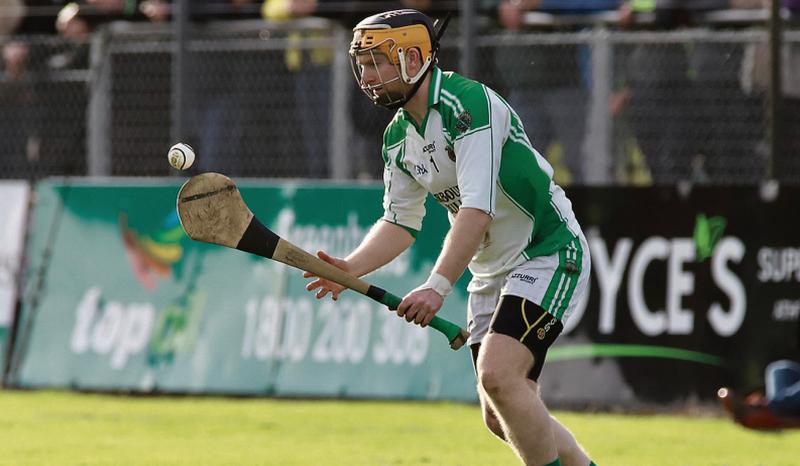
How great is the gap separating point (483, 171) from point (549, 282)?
578 mm

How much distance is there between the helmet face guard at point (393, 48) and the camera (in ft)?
19.4

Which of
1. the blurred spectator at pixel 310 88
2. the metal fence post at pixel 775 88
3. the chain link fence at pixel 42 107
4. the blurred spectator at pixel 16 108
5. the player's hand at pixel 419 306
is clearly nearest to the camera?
the player's hand at pixel 419 306

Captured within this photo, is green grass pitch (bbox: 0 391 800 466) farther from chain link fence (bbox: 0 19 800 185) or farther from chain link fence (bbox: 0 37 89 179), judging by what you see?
chain link fence (bbox: 0 37 89 179)

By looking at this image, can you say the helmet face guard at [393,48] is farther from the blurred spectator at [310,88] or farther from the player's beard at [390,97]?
the blurred spectator at [310,88]

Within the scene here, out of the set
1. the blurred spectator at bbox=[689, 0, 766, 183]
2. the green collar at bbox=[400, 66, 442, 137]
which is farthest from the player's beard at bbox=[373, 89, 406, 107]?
the blurred spectator at bbox=[689, 0, 766, 183]

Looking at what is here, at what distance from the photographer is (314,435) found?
9180mm

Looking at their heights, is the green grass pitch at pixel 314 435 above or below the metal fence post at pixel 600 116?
below

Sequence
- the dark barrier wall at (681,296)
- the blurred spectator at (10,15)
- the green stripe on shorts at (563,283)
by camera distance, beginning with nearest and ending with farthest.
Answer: the green stripe on shorts at (563,283) < the dark barrier wall at (681,296) < the blurred spectator at (10,15)

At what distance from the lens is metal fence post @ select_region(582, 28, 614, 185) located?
1105cm

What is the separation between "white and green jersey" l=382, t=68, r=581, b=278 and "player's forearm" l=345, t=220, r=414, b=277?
146mm

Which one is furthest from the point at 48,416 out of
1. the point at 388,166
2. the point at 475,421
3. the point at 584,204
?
the point at 388,166

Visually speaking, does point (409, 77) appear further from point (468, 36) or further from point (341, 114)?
point (341, 114)

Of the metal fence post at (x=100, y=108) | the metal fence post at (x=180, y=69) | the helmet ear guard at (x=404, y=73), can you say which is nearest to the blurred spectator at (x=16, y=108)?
the metal fence post at (x=100, y=108)

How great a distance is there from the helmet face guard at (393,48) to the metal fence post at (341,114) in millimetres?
5745
